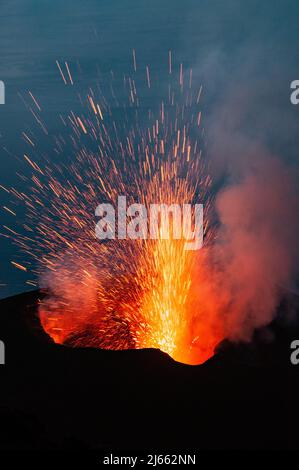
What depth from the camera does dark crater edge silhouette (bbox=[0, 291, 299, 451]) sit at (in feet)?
29.1

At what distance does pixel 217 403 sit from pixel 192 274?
5.00 meters

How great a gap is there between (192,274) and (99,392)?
521 centimetres

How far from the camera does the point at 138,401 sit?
945cm

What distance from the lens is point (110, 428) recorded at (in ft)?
29.5

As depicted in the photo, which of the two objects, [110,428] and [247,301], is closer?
[110,428]

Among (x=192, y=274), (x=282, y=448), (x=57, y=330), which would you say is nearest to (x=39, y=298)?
(x=57, y=330)

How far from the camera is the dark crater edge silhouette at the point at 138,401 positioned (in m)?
8.87

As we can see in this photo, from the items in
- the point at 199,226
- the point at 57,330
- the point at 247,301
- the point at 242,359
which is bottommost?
the point at 242,359

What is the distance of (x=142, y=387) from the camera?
9695mm
